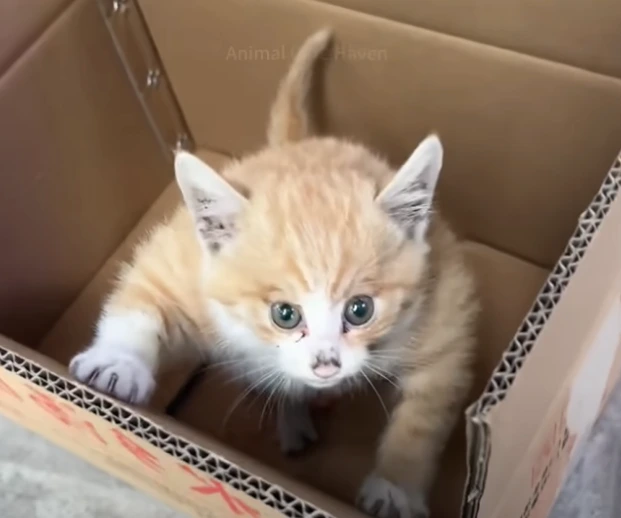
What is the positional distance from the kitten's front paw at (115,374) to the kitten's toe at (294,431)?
31 cm

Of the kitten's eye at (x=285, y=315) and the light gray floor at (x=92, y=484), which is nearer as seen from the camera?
the kitten's eye at (x=285, y=315)

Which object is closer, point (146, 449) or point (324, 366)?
point (146, 449)

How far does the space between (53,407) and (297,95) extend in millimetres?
546

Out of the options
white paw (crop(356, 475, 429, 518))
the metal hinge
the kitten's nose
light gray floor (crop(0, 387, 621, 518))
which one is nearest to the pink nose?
the kitten's nose

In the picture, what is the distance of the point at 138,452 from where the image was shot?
29.0 inches

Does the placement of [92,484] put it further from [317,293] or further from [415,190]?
[415,190]

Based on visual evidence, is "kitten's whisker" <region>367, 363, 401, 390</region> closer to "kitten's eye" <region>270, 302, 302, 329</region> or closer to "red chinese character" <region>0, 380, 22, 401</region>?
"kitten's eye" <region>270, 302, 302, 329</region>

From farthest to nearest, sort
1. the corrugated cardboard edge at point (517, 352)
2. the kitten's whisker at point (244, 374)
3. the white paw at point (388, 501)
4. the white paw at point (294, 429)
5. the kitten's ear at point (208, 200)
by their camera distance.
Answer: the white paw at point (294, 429)
the kitten's whisker at point (244, 374)
the white paw at point (388, 501)
the kitten's ear at point (208, 200)
the corrugated cardboard edge at point (517, 352)

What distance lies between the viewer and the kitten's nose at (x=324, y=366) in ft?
2.72

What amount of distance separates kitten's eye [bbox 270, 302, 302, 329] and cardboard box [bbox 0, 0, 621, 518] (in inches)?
7.7

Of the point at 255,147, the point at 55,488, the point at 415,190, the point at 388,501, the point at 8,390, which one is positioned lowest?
the point at 55,488

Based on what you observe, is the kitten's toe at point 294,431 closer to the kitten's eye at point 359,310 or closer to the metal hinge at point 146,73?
the kitten's eye at point 359,310

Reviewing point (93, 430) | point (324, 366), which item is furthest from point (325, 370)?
point (93, 430)

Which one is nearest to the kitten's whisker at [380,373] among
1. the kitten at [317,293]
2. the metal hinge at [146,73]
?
the kitten at [317,293]
